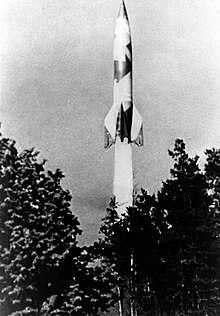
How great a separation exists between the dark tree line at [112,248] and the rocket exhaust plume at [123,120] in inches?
83.0

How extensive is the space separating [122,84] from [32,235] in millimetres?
18460

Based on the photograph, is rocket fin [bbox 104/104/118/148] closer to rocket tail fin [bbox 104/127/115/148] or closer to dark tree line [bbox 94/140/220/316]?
rocket tail fin [bbox 104/127/115/148]

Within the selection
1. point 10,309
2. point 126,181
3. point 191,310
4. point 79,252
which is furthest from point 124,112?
point 10,309

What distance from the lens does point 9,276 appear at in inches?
547

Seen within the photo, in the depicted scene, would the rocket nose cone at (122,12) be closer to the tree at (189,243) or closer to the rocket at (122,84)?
the rocket at (122,84)

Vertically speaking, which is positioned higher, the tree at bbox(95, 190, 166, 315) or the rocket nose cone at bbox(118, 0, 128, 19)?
the rocket nose cone at bbox(118, 0, 128, 19)

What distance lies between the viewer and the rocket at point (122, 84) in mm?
31094

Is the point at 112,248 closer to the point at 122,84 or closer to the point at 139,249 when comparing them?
the point at 139,249

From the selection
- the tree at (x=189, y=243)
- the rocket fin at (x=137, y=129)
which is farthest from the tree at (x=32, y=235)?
the rocket fin at (x=137, y=129)

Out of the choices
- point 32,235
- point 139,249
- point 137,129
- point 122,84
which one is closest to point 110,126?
point 137,129

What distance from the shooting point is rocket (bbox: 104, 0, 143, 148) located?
102ft

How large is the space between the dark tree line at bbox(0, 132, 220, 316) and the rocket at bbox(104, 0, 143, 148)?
470 cm

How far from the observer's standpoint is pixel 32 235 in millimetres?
14094

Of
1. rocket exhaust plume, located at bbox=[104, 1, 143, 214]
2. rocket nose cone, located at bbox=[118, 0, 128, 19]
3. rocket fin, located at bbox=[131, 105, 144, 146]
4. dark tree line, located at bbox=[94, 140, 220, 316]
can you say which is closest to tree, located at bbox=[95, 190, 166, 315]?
dark tree line, located at bbox=[94, 140, 220, 316]
